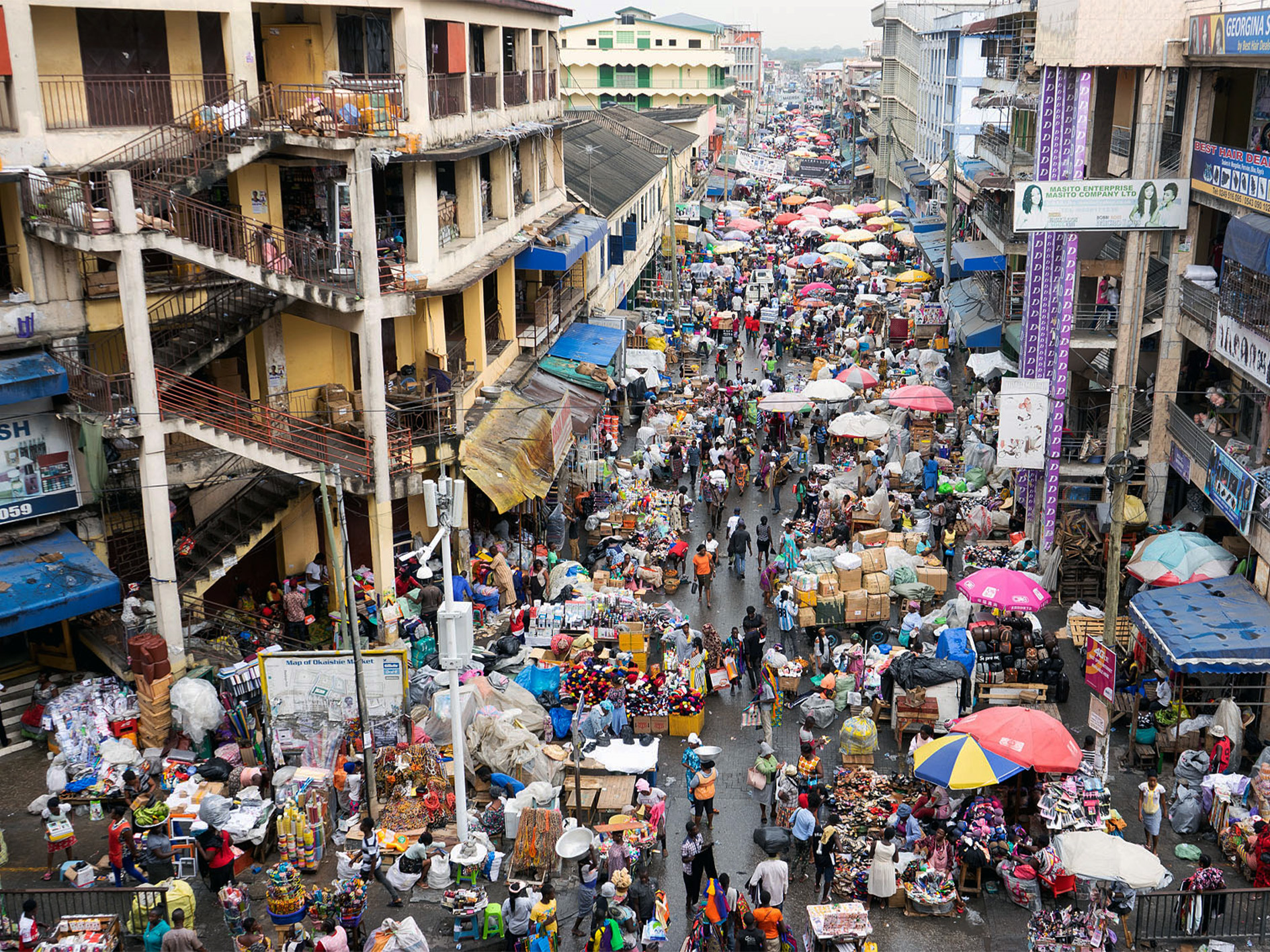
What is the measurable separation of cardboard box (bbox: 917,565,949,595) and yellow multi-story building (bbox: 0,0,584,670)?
969cm

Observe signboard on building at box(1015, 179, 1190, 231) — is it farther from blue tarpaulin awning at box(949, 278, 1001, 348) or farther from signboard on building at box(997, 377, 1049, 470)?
blue tarpaulin awning at box(949, 278, 1001, 348)

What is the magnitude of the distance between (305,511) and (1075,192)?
16.0 metres

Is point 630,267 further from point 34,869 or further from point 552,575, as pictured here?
point 34,869

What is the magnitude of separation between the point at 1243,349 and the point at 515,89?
18032 millimetres

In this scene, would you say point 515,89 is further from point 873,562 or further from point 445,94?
point 873,562

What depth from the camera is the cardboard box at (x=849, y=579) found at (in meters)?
23.6

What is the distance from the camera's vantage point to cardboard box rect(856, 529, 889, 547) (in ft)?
85.2

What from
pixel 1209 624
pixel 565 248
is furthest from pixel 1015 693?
pixel 565 248

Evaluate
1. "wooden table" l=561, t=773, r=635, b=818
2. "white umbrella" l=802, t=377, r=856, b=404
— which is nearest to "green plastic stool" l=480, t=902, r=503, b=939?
"wooden table" l=561, t=773, r=635, b=818

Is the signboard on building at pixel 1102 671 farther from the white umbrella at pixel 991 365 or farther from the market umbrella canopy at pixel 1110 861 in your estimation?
the white umbrella at pixel 991 365

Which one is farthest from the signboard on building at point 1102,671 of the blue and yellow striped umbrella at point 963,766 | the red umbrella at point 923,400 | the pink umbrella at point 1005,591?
the red umbrella at point 923,400

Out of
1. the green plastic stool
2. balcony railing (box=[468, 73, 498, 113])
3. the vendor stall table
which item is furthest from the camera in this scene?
balcony railing (box=[468, 73, 498, 113])

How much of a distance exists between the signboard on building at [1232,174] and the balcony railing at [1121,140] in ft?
11.3

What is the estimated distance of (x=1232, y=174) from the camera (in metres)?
21.6
